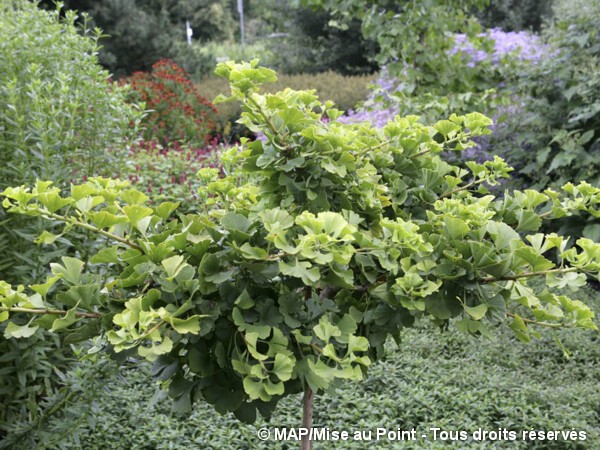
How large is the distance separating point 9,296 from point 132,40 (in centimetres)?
1419

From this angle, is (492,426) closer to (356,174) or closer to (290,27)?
(356,174)

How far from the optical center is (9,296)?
1293mm

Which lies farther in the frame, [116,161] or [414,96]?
[414,96]

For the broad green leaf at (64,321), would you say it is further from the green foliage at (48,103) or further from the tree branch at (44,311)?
the green foliage at (48,103)

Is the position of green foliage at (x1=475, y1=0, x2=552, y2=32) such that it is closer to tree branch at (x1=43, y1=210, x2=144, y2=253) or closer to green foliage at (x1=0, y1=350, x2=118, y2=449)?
green foliage at (x1=0, y1=350, x2=118, y2=449)

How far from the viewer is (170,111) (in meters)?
8.55

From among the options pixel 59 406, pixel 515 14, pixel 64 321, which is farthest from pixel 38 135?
pixel 515 14

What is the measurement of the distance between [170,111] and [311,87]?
3.86 meters

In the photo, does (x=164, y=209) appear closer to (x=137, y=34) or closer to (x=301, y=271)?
(x=301, y=271)

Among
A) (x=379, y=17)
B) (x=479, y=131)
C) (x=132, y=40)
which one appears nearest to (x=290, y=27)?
(x=132, y=40)

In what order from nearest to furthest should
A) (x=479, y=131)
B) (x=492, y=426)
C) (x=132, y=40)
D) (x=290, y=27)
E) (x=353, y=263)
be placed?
(x=353, y=263), (x=479, y=131), (x=492, y=426), (x=132, y=40), (x=290, y=27)

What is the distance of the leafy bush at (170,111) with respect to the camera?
8422 mm

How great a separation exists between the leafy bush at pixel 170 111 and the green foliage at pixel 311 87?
1.03 metres

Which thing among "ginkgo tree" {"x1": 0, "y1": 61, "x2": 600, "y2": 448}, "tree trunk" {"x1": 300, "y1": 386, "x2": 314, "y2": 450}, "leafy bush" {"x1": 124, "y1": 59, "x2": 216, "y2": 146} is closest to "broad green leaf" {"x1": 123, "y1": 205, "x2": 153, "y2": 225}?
"ginkgo tree" {"x1": 0, "y1": 61, "x2": 600, "y2": 448}
